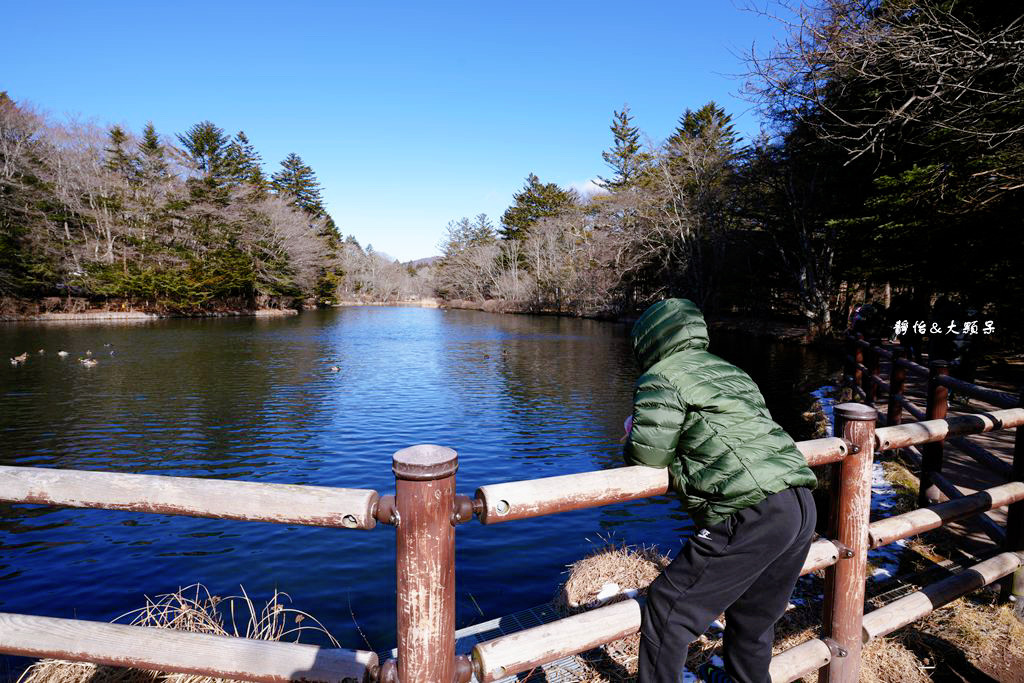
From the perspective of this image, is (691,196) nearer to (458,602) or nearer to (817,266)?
(817,266)

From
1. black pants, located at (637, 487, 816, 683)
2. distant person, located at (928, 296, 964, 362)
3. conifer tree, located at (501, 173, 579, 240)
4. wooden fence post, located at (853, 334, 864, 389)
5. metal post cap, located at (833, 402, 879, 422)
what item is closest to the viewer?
black pants, located at (637, 487, 816, 683)

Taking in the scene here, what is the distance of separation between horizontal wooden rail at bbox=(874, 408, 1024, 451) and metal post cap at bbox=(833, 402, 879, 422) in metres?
0.09

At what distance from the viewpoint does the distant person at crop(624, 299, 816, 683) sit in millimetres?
2023

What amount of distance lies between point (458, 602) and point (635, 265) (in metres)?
32.5

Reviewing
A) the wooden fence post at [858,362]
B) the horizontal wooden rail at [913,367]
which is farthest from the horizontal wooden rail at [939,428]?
the wooden fence post at [858,362]

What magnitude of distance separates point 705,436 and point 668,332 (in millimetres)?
430

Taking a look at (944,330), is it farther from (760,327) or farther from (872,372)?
(760,327)

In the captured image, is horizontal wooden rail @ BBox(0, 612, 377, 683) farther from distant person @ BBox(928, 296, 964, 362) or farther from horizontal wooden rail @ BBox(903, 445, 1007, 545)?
distant person @ BBox(928, 296, 964, 362)

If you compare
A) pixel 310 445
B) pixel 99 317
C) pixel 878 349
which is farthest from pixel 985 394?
pixel 99 317

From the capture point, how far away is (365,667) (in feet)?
5.72

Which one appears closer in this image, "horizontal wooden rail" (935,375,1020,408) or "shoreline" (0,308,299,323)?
"horizontal wooden rail" (935,375,1020,408)

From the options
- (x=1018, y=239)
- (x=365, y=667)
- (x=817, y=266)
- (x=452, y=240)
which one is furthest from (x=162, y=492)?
(x=452, y=240)

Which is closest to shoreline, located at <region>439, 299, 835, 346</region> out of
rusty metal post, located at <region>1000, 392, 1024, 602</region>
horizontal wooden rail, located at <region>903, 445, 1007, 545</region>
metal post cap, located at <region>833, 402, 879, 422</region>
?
horizontal wooden rail, located at <region>903, 445, 1007, 545</region>

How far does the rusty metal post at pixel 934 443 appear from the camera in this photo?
5.33 meters
